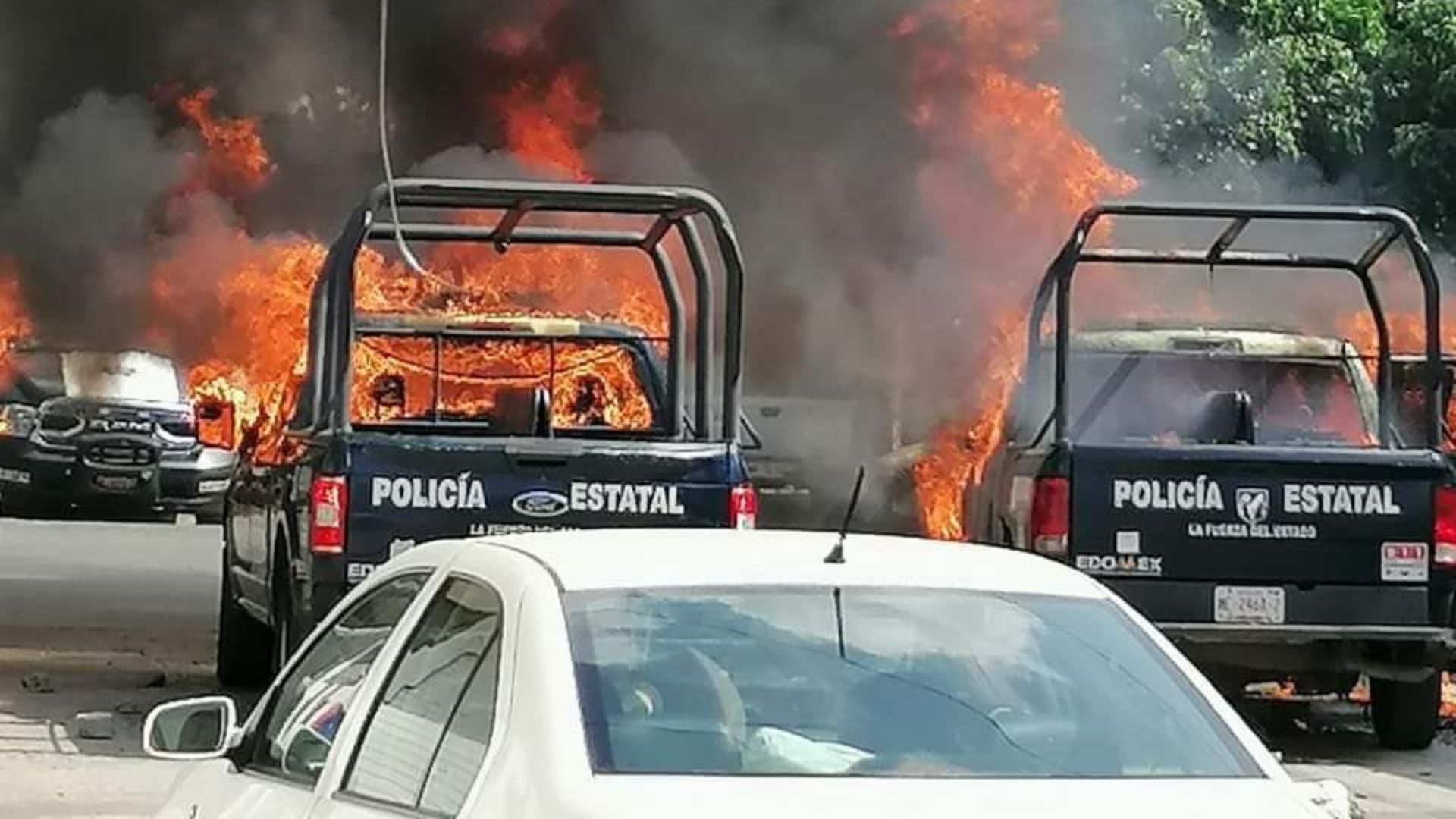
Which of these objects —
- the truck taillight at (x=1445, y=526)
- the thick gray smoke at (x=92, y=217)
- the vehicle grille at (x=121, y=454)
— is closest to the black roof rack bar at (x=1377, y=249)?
the truck taillight at (x=1445, y=526)

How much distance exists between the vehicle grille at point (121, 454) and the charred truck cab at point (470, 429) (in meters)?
10.4

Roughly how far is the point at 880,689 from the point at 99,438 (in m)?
20.5

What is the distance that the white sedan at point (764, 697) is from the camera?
4.11m

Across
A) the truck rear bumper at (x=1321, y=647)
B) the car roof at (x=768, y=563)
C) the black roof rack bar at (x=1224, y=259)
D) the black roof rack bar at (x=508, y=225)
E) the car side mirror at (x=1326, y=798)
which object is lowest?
the truck rear bumper at (x=1321, y=647)

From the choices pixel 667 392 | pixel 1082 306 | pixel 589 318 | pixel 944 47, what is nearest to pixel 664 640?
pixel 667 392

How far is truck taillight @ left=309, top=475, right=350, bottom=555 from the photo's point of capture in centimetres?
1047

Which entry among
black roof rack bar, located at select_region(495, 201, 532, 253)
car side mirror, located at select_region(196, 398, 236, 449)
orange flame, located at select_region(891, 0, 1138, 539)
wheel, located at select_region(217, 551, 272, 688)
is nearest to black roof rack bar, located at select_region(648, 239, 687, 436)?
black roof rack bar, located at select_region(495, 201, 532, 253)

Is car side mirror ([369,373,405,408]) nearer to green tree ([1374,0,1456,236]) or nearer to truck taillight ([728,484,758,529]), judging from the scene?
truck taillight ([728,484,758,529])

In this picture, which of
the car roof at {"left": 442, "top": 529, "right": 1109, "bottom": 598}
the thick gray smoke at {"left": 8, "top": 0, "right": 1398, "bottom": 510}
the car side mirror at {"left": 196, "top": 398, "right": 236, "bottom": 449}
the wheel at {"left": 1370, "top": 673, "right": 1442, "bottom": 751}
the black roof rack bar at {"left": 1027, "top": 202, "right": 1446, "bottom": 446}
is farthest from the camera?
the car side mirror at {"left": 196, "top": 398, "right": 236, "bottom": 449}

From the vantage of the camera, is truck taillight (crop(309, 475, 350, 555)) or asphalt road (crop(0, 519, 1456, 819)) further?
Result: truck taillight (crop(309, 475, 350, 555))

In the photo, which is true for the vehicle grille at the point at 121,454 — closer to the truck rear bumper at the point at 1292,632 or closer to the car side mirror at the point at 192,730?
→ the truck rear bumper at the point at 1292,632

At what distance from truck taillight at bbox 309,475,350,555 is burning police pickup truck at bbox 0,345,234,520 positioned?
1306cm

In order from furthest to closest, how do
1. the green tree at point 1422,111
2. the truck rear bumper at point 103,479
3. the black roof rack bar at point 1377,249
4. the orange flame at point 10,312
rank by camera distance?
the green tree at point 1422,111
the truck rear bumper at point 103,479
the orange flame at point 10,312
the black roof rack bar at point 1377,249

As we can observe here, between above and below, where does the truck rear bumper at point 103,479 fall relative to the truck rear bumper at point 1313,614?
above
